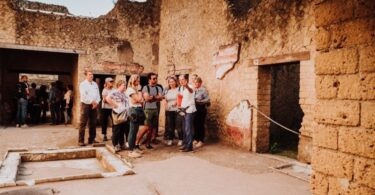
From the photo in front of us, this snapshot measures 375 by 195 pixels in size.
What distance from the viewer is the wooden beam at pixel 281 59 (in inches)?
242

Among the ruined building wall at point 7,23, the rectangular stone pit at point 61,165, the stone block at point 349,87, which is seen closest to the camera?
the stone block at point 349,87

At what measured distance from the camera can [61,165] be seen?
251 inches

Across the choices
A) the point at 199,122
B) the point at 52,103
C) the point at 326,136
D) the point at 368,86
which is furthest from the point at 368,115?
the point at 52,103

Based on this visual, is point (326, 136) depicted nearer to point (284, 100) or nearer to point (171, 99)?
point (171, 99)

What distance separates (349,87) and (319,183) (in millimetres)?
846

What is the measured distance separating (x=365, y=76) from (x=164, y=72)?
9697 millimetres

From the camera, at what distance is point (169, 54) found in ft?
37.6

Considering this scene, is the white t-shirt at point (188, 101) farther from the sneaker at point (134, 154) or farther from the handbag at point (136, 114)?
the sneaker at point (134, 154)

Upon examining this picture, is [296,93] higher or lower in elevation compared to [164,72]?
lower

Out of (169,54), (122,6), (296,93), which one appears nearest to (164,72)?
(169,54)

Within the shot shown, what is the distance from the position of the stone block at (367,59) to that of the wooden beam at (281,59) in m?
3.84

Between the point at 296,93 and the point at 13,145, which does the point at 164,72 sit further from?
the point at 13,145

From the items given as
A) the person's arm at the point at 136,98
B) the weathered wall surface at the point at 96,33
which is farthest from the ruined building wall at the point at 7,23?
the person's arm at the point at 136,98

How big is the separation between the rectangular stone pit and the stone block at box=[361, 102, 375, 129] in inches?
151
